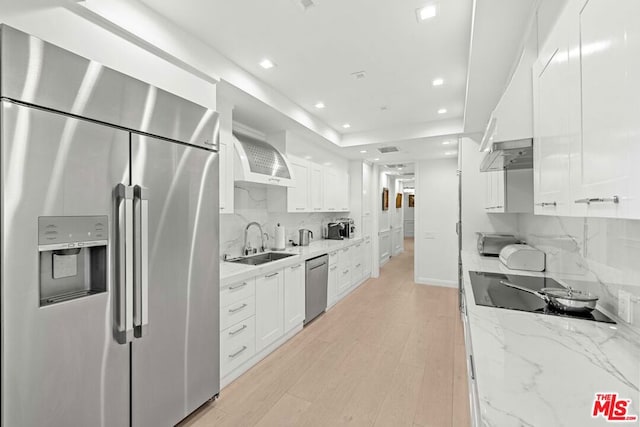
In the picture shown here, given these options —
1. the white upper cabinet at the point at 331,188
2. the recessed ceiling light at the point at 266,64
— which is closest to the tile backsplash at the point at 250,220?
the white upper cabinet at the point at 331,188

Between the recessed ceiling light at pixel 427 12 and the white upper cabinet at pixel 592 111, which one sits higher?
the recessed ceiling light at pixel 427 12

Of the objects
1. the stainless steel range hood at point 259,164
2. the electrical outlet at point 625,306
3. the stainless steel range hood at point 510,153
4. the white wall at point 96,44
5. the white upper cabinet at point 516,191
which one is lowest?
the electrical outlet at point 625,306

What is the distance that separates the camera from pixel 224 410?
201cm

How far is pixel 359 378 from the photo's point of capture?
2418 mm

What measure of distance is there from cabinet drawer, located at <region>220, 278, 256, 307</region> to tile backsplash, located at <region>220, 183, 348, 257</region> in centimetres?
69

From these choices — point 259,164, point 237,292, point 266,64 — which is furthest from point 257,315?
point 266,64

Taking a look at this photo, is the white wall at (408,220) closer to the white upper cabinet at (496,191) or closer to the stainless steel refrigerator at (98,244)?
the white upper cabinet at (496,191)

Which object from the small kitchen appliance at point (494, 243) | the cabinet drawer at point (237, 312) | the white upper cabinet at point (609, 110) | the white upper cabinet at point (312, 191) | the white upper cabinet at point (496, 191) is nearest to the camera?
the white upper cabinet at point (609, 110)

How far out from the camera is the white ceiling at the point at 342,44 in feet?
6.04

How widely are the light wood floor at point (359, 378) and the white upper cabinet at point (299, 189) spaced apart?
4.95 ft

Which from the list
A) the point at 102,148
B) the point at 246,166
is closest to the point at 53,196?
the point at 102,148

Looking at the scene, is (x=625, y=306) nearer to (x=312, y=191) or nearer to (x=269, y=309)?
(x=269, y=309)

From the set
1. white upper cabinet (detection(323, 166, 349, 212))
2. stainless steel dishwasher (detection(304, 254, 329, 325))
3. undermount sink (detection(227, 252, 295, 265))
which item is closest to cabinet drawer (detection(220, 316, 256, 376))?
undermount sink (detection(227, 252, 295, 265))

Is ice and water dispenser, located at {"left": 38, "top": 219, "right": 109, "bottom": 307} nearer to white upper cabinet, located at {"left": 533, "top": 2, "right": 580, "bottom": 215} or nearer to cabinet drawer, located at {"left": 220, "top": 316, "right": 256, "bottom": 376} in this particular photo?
cabinet drawer, located at {"left": 220, "top": 316, "right": 256, "bottom": 376}
